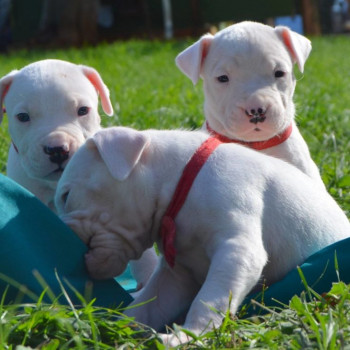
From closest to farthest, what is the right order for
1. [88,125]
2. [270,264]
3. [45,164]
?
[270,264] < [45,164] < [88,125]

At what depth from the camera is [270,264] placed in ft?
10.5

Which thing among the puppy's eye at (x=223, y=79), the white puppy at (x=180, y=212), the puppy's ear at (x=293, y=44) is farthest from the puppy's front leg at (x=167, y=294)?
the puppy's ear at (x=293, y=44)

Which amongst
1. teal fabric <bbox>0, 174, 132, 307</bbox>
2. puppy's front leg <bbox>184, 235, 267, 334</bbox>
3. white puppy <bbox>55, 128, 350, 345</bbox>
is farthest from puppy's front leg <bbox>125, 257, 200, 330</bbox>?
puppy's front leg <bbox>184, 235, 267, 334</bbox>

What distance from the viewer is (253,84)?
4.18 m

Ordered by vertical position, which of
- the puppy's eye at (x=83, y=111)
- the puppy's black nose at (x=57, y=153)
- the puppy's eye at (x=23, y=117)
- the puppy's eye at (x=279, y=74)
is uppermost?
the puppy's eye at (x=23, y=117)

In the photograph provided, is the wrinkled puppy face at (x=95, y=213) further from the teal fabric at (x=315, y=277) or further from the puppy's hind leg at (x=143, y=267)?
the puppy's hind leg at (x=143, y=267)

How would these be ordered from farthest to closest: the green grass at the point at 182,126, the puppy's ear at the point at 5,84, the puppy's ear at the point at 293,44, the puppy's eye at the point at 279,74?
the puppy's ear at the point at 293,44
the puppy's eye at the point at 279,74
the puppy's ear at the point at 5,84
the green grass at the point at 182,126

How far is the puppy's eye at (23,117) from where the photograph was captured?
400 centimetres

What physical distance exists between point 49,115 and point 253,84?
1.14 meters

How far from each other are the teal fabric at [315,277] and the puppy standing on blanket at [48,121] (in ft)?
2.97

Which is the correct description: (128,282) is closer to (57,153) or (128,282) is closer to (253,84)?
(57,153)

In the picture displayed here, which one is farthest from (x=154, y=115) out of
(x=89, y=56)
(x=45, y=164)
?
(x=89, y=56)

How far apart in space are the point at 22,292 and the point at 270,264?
1.04 m

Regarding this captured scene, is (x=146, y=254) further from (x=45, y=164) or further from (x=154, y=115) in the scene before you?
(x=154, y=115)
